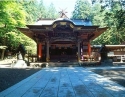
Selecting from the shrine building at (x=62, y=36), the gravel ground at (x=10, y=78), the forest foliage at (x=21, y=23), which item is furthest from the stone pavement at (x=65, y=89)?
the shrine building at (x=62, y=36)

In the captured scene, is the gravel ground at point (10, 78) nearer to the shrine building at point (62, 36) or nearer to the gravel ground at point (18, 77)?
the gravel ground at point (18, 77)

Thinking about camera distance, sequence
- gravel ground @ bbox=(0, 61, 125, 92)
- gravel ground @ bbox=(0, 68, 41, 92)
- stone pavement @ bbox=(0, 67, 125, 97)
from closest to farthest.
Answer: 1. stone pavement @ bbox=(0, 67, 125, 97)
2. gravel ground @ bbox=(0, 68, 41, 92)
3. gravel ground @ bbox=(0, 61, 125, 92)

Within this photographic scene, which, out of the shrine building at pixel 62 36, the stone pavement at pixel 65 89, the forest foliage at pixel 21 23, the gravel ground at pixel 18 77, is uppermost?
the forest foliage at pixel 21 23

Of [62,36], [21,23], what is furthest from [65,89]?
[21,23]

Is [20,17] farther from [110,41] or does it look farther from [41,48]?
[110,41]

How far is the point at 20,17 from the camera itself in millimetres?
34125

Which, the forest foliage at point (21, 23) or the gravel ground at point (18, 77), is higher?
the forest foliage at point (21, 23)

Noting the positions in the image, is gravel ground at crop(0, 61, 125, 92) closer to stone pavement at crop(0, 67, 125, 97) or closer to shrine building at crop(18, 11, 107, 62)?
stone pavement at crop(0, 67, 125, 97)

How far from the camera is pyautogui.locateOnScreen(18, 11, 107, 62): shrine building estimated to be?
21516mm

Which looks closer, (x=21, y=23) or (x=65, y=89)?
(x=65, y=89)

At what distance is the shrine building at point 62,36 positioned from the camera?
21.5m

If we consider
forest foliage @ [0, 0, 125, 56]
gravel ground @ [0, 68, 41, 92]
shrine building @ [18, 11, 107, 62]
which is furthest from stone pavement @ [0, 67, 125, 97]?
shrine building @ [18, 11, 107, 62]

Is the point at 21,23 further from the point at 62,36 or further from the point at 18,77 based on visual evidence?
the point at 18,77

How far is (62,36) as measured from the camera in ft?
77.4
